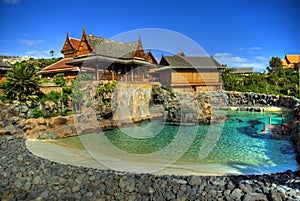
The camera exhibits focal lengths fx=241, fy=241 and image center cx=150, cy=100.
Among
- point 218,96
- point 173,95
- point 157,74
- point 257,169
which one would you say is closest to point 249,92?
point 218,96

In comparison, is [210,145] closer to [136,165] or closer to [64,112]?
[136,165]

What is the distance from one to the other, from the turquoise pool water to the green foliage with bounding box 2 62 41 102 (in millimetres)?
4990

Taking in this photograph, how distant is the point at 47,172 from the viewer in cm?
809

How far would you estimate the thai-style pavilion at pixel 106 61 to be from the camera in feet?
64.8

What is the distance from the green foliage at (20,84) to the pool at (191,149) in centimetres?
417

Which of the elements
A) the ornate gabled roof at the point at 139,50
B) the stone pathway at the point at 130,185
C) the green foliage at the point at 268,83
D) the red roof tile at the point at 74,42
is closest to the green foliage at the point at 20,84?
the stone pathway at the point at 130,185

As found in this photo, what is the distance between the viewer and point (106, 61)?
778 inches

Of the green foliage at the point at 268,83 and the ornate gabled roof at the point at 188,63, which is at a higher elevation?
the ornate gabled roof at the point at 188,63

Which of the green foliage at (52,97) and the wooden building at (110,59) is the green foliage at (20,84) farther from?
the wooden building at (110,59)

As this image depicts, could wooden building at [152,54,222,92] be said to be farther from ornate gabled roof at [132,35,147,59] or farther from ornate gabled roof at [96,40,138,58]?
ornate gabled roof at [96,40,138,58]

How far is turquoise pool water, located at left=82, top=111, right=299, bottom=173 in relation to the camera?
1026 cm

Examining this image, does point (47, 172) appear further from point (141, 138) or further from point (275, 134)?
point (275, 134)

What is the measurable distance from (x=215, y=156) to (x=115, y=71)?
13159 mm

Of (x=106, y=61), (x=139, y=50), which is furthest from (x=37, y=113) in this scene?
(x=139, y=50)
